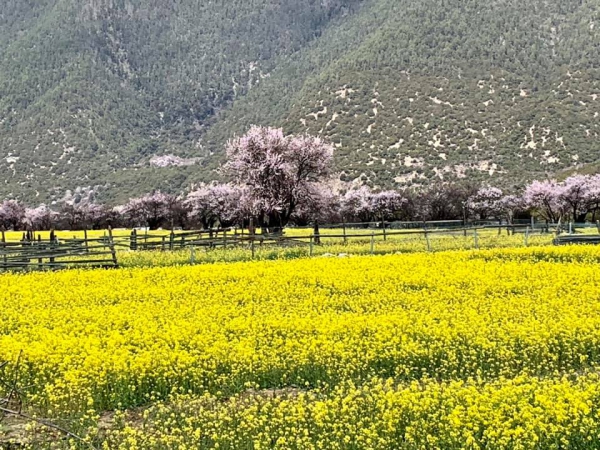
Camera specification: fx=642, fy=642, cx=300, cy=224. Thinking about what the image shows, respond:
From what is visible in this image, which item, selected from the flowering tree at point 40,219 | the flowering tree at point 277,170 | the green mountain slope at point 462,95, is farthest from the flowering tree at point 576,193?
the flowering tree at point 40,219

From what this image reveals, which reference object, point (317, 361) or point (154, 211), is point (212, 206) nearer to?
point (154, 211)

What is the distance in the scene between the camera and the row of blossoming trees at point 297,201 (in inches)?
2009

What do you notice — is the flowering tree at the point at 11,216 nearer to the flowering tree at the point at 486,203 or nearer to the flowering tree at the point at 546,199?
the flowering tree at the point at 486,203

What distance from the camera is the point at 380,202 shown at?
3509 inches

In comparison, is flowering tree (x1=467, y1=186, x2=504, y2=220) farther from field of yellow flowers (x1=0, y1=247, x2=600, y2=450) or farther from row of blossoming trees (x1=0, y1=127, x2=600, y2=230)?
field of yellow flowers (x1=0, y1=247, x2=600, y2=450)

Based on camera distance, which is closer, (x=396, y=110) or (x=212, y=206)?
(x=212, y=206)

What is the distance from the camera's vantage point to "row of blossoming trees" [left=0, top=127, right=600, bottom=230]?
5103 centimetres

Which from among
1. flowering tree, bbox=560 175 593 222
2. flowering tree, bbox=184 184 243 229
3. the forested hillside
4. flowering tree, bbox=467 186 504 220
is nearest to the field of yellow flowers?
flowering tree, bbox=560 175 593 222

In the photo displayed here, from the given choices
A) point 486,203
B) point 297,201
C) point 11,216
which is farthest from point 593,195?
point 11,216

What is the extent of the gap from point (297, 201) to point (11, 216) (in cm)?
6697

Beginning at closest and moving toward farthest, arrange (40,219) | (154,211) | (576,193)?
(576,193)
(154,211)
(40,219)

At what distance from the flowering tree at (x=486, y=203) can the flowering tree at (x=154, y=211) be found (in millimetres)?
43287

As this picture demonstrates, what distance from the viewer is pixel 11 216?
10075 centimetres

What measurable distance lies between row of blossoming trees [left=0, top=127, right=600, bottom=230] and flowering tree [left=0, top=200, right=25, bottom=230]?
0.52 ft
